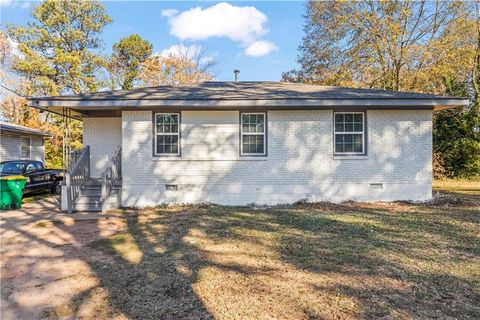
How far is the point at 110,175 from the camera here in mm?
9828

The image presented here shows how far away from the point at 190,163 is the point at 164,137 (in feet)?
3.79

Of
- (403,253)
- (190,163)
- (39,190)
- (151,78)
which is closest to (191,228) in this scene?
(190,163)

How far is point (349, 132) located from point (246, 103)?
3.45m

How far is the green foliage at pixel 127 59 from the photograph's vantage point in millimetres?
28406

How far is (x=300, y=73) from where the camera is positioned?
2523cm

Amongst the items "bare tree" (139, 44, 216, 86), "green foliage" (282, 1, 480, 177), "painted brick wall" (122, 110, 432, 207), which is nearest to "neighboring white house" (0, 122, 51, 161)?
"bare tree" (139, 44, 216, 86)

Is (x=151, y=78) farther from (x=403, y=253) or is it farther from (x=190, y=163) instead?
(x=403, y=253)

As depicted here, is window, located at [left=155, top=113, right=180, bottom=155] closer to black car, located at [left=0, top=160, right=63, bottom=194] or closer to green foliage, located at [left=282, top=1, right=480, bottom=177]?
black car, located at [left=0, top=160, right=63, bottom=194]

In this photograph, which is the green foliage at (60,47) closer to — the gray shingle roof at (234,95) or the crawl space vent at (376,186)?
the gray shingle roof at (234,95)

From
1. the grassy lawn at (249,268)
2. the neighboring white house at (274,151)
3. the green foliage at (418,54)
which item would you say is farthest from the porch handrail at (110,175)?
the green foliage at (418,54)

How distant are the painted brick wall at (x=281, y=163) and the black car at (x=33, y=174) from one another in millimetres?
5176

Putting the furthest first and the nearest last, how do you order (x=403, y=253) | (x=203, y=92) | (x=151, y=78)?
(x=151, y=78) → (x=203, y=92) → (x=403, y=253)

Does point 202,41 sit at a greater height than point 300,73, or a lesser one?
greater

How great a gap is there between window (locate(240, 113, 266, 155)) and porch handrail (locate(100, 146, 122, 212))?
12.9ft
